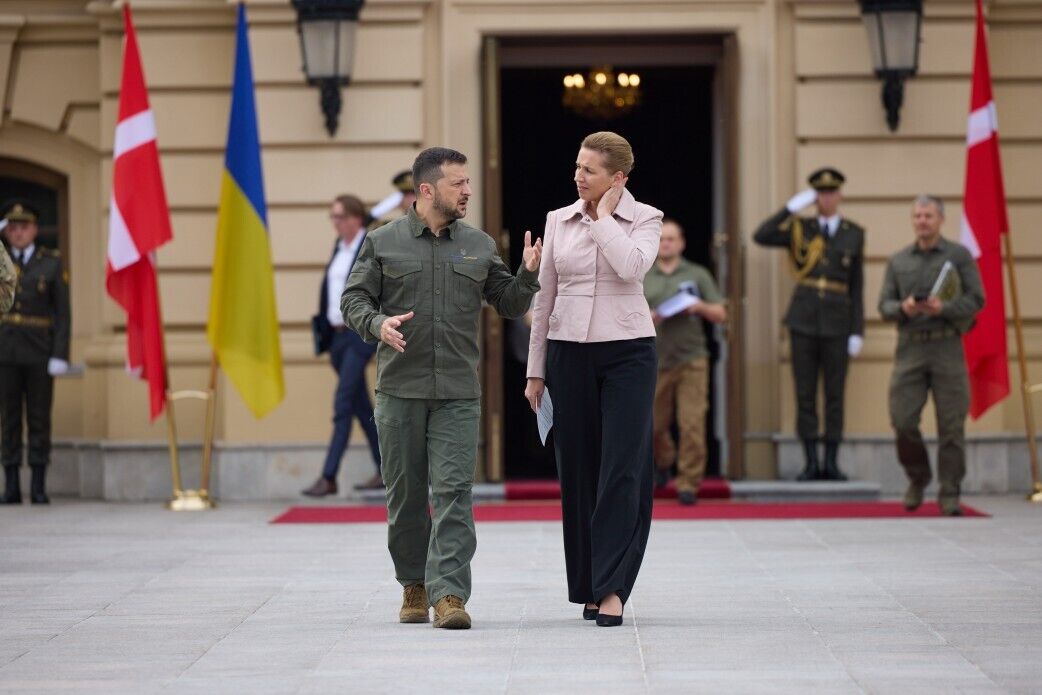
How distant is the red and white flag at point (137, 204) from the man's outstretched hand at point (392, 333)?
18.6ft

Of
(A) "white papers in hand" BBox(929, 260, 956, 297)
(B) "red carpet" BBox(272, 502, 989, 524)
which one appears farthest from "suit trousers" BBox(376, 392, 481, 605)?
(A) "white papers in hand" BBox(929, 260, 956, 297)

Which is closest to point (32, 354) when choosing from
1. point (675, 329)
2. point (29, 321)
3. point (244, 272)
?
point (29, 321)

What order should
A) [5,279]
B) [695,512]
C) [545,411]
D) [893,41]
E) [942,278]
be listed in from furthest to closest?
[893,41] → [695,512] → [942,278] → [5,279] → [545,411]

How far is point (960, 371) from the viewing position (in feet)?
36.8

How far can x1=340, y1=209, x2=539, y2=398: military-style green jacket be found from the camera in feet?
23.4

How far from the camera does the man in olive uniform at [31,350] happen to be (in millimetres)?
12992

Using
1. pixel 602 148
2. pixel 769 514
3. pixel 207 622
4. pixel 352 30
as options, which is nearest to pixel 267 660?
pixel 207 622

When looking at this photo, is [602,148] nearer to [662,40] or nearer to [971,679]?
[971,679]

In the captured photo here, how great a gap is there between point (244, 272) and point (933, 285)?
451 cm

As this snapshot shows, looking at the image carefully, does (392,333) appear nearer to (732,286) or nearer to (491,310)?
(491,310)

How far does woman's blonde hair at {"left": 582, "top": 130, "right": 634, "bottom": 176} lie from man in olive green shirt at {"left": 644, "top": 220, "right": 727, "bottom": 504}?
4.98 metres

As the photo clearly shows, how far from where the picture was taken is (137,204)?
40.1 feet

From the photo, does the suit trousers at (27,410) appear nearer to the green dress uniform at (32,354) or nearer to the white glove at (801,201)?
the green dress uniform at (32,354)

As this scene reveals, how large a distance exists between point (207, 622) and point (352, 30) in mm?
6448
